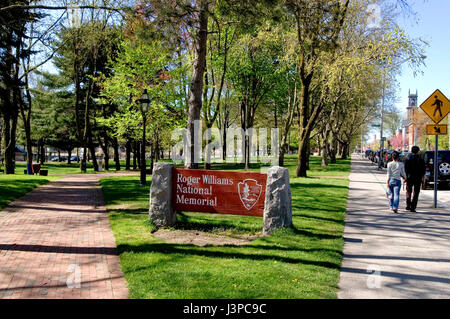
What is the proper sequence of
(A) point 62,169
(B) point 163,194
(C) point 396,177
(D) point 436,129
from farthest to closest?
(A) point 62,169 → (D) point 436,129 → (C) point 396,177 → (B) point 163,194

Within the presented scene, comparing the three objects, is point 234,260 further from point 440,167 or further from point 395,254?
point 440,167

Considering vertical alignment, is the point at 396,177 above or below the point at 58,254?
above

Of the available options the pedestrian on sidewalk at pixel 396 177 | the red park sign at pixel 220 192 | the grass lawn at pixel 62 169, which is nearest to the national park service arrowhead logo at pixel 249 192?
the red park sign at pixel 220 192

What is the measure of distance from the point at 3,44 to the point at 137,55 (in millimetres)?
12470

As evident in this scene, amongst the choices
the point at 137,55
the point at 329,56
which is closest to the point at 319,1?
the point at 329,56

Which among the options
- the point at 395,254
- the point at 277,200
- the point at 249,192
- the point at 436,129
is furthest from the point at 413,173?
the point at 249,192

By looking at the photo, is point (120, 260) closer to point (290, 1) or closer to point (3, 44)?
point (290, 1)

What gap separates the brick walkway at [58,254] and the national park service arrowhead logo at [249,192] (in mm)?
2804

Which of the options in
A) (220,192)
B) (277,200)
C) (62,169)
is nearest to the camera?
(277,200)

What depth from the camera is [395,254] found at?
6.75 m

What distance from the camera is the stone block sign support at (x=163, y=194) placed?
8.83 meters

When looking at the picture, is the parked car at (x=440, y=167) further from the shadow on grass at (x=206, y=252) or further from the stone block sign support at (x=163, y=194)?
the shadow on grass at (x=206, y=252)

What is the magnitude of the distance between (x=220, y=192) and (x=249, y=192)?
0.68 metres

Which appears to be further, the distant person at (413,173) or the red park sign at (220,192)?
the distant person at (413,173)
